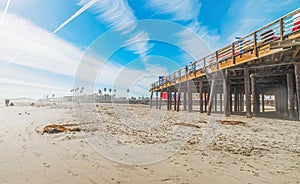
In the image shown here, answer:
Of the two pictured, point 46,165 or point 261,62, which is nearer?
point 46,165

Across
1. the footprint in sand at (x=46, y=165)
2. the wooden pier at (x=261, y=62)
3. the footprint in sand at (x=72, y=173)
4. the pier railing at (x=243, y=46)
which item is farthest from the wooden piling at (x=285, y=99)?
the footprint in sand at (x=46, y=165)

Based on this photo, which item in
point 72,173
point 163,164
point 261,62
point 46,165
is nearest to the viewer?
point 72,173

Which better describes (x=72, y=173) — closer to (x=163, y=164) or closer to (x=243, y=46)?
(x=163, y=164)

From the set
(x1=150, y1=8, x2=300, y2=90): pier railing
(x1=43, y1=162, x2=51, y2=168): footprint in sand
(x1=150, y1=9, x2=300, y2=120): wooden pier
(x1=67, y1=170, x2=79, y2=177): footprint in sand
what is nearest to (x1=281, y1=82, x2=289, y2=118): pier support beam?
(x1=150, y1=9, x2=300, y2=120): wooden pier

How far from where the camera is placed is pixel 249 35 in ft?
34.0

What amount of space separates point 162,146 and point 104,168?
2155mm

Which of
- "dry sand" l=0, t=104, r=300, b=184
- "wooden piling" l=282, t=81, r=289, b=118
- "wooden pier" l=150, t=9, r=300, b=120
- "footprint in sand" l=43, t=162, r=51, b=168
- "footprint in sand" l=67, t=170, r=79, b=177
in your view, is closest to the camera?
"dry sand" l=0, t=104, r=300, b=184

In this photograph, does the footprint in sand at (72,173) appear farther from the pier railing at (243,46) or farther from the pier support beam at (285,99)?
the pier support beam at (285,99)

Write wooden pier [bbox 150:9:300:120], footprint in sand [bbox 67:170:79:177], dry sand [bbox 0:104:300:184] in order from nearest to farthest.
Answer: dry sand [bbox 0:104:300:184]
footprint in sand [bbox 67:170:79:177]
wooden pier [bbox 150:9:300:120]

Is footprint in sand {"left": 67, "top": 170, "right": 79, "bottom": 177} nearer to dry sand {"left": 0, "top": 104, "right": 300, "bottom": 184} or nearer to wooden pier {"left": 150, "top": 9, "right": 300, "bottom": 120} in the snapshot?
dry sand {"left": 0, "top": 104, "right": 300, "bottom": 184}

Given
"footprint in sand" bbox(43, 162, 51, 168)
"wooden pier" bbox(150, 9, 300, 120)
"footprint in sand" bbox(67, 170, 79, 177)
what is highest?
"wooden pier" bbox(150, 9, 300, 120)

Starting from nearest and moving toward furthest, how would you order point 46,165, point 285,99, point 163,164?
→ point 46,165 → point 163,164 → point 285,99

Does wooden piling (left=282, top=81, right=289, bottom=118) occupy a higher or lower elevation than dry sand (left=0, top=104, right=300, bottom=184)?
higher

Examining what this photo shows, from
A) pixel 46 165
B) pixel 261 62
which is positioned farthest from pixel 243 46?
pixel 46 165
